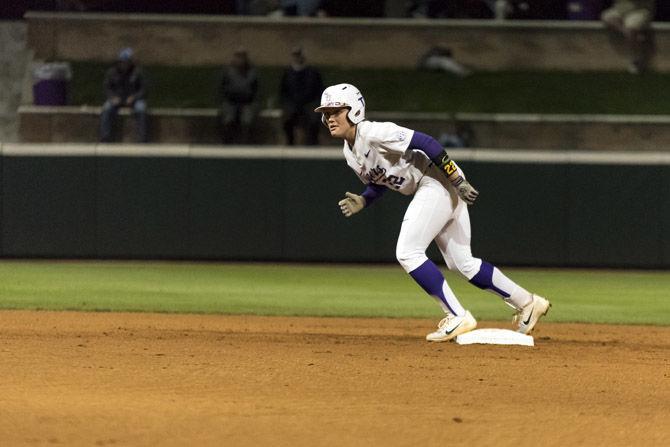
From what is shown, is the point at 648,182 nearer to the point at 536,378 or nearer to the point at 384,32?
the point at 384,32

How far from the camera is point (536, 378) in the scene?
7.91m

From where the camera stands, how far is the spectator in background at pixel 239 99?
18984 mm

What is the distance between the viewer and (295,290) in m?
14.4

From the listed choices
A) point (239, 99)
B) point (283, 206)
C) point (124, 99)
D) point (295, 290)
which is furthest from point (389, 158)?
point (124, 99)

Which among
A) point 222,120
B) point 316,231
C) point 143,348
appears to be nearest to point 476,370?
point 143,348

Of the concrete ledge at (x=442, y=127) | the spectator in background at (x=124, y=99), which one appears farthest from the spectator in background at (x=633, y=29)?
the spectator in background at (x=124, y=99)

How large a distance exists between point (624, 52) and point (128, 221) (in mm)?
9932

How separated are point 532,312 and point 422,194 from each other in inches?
46.5

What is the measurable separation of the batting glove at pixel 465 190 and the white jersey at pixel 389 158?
380mm

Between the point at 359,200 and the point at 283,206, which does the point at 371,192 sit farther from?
the point at 283,206

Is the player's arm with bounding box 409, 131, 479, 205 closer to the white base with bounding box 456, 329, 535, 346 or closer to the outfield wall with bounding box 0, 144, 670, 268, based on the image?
the white base with bounding box 456, 329, 535, 346

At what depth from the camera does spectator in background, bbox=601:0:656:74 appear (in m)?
22.3

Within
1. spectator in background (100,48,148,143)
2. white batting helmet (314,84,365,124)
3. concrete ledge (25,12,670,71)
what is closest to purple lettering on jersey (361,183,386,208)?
white batting helmet (314,84,365,124)

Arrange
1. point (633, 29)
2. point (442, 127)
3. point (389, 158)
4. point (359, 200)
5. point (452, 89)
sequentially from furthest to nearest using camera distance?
point (633, 29), point (452, 89), point (442, 127), point (359, 200), point (389, 158)
